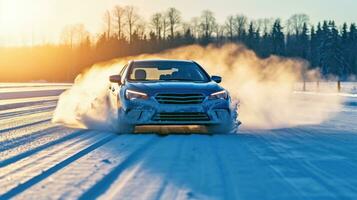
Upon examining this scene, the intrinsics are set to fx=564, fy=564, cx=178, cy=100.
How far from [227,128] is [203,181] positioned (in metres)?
4.54

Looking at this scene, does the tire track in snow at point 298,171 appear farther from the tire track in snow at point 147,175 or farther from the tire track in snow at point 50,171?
the tire track in snow at point 50,171

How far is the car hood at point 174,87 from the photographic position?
9508mm

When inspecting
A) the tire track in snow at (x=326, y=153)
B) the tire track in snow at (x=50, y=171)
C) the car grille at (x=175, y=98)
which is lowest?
the tire track in snow at (x=326, y=153)

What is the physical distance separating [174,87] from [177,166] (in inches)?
135

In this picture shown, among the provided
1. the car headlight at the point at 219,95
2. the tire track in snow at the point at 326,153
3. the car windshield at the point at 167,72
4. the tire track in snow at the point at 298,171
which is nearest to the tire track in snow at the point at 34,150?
the car windshield at the point at 167,72

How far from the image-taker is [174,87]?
31.4 feet

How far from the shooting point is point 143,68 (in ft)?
36.9

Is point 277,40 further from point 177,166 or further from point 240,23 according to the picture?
point 177,166

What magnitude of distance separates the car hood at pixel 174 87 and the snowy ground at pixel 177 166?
765mm

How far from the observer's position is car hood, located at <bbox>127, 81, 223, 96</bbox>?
9508 mm

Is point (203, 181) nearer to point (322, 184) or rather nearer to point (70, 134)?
point (322, 184)

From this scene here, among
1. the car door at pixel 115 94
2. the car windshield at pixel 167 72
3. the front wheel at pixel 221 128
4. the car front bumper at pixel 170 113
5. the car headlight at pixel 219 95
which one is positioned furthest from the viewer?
the car windshield at pixel 167 72

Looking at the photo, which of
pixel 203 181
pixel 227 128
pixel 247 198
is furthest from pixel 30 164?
pixel 227 128

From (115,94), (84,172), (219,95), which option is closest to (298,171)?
(84,172)
